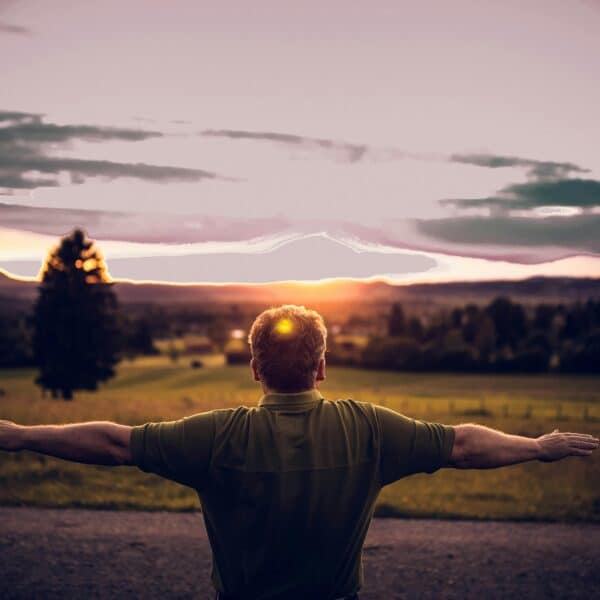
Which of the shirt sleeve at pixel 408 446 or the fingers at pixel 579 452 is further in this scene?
the fingers at pixel 579 452

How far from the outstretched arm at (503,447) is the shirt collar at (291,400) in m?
0.56

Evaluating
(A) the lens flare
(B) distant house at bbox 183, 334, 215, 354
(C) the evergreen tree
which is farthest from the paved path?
(B) distant house at bbox 183, 334, 215, 354

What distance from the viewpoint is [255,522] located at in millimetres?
2699

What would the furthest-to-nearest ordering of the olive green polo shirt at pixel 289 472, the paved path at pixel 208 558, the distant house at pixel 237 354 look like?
the distant house at pixel 237 354 → the paved path at pixel 208 558 → the olive green polo shirt at pixel 289 472

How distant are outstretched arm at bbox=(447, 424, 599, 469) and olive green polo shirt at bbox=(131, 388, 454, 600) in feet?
0.22

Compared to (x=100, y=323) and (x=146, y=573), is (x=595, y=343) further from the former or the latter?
(x=100, y=323)

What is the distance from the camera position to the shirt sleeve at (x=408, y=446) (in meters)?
2.74

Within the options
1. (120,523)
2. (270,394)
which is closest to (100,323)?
(120,523)

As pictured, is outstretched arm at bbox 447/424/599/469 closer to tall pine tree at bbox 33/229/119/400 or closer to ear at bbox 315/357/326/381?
ear at bbox 315/357/326/381

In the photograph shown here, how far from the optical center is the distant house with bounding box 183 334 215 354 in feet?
232

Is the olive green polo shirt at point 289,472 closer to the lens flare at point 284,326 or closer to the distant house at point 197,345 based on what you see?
the lens flare at point 284,326

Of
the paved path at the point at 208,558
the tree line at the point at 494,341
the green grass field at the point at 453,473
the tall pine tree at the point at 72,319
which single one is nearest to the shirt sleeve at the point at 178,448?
the paved path at the point at 208,558

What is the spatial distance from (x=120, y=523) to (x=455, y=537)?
3601 mm

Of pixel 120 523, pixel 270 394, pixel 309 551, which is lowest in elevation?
pixel 120 523
